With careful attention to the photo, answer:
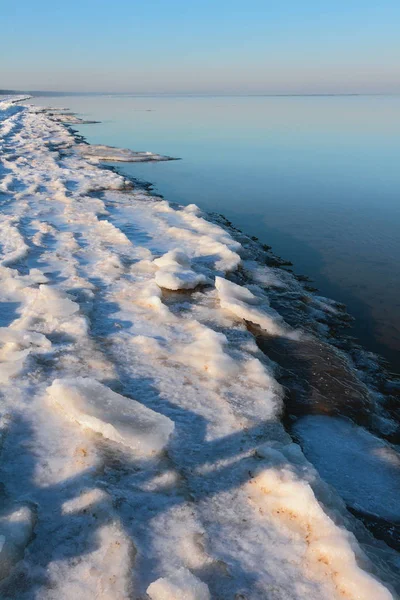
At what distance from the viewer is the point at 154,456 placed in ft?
7.16

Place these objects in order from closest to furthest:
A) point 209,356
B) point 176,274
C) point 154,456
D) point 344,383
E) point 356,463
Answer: point 154,456, point 356,463, point 209,356, point 344,383, point 176,274

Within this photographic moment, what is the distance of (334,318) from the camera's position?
4.78m

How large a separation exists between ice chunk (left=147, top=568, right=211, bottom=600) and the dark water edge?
762 millimetres

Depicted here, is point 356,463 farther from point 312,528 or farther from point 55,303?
point 55,303

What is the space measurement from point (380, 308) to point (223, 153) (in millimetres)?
13114

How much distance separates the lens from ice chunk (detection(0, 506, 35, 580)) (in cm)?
156

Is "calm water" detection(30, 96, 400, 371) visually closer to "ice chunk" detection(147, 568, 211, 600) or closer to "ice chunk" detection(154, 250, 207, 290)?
"ice chunk" detection(154, 250, 207, 290)

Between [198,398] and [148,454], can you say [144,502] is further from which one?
[198,398]

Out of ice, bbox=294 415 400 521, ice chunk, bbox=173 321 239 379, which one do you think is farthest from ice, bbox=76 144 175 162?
ice, bbox=294 415 400 521

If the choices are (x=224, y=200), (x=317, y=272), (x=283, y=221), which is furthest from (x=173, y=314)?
(x=224, y=200)

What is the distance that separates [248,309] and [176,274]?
0.92 m


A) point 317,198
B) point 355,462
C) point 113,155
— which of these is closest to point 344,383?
point 355,462

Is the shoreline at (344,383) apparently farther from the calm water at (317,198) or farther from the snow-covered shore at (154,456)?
the calm water at (317,198)

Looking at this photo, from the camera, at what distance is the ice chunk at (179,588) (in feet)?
4.88
